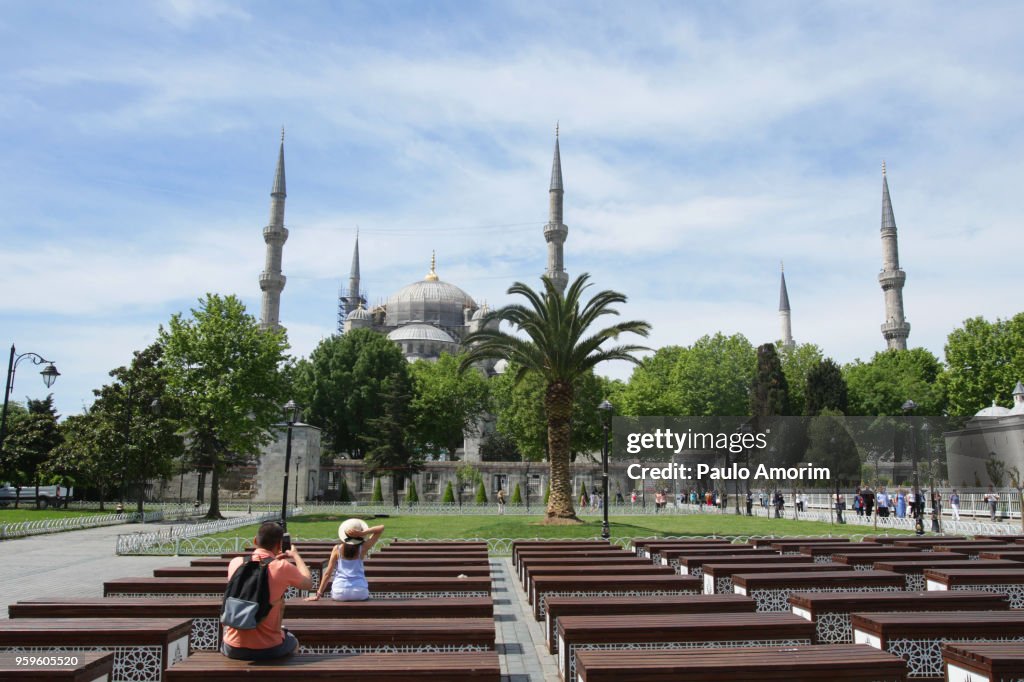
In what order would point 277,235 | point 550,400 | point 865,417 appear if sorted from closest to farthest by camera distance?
point 550,400, point 865,417, point 277,235

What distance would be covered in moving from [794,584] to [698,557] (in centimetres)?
326

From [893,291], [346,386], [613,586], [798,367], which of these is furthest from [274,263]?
[613,586]

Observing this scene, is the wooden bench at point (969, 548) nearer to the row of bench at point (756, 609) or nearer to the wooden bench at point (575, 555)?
the row of bench at point (756, 609)

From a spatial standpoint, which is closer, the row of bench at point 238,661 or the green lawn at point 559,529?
the row of bench at point 238,661

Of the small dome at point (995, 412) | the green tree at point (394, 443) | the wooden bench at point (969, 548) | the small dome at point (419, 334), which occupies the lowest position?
the wooden bench at point (969, 548)

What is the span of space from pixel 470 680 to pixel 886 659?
113 inches

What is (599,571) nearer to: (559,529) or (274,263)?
(559,529)

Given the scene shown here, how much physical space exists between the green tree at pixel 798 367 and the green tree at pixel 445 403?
25.1 m

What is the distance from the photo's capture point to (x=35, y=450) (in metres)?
44.7

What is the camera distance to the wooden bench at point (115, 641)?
237 inches

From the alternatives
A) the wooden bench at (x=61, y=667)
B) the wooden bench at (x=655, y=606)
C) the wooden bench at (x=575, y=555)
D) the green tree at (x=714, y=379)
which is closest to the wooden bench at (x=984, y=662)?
the wooden bench at (x=655, y=606)

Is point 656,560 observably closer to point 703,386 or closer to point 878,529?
point 878,529

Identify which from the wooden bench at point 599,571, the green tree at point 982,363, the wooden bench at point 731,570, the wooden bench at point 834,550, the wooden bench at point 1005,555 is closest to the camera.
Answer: the wooden bench at point 599,571

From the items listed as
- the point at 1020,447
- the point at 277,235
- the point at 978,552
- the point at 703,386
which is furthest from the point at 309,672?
the point at 277,235
